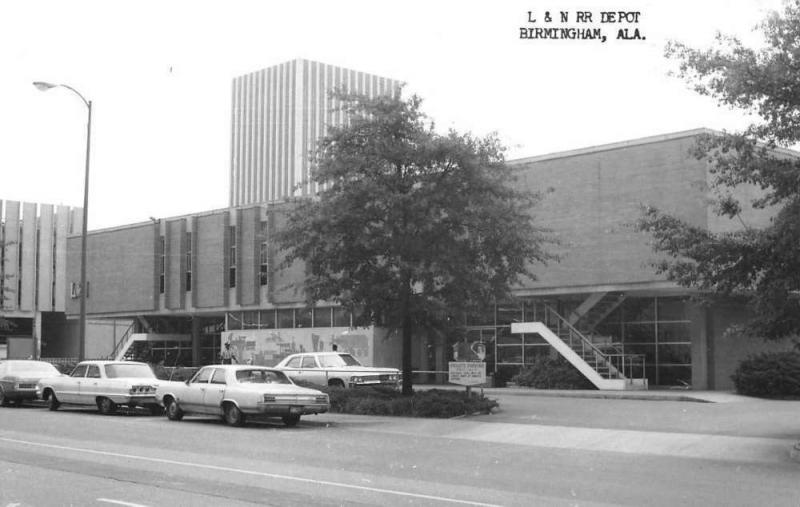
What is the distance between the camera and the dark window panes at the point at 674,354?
32.6 m

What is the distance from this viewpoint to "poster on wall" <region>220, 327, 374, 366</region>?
132ft

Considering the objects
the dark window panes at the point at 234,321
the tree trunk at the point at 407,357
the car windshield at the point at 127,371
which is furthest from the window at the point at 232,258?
the tree trunk at the point at 407,357

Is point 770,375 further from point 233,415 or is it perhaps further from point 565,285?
point 233,415

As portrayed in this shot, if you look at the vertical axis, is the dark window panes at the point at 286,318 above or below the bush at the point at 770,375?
above

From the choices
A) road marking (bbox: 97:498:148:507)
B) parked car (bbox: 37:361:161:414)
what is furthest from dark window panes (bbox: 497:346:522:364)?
road marking (bbox: 97:498:148:507)

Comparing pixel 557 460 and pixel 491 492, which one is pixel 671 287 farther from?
pixel 491 492

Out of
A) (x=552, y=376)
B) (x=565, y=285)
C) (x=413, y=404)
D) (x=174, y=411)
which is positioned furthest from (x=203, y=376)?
(x=565, y=285)

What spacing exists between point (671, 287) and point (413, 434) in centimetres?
1419

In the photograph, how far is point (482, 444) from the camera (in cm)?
1738

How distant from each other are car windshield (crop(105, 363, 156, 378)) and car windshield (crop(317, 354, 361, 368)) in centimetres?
648

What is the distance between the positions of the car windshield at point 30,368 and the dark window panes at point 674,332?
20925 millimetres

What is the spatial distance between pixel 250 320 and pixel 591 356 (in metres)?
20.2

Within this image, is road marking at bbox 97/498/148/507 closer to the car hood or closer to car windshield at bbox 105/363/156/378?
the car hood

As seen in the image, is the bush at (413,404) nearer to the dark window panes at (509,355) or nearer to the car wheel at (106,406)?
the car wheel at (106,406)
